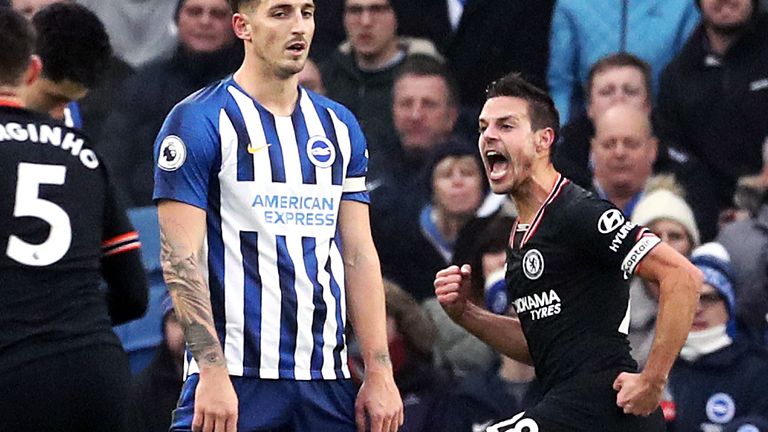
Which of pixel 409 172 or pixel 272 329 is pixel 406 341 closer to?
pixel 409 172

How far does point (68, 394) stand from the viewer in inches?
198

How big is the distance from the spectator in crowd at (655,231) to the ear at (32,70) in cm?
370

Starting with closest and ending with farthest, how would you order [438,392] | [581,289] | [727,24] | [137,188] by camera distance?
[581,289], [438,392], [727,24], [137,188]

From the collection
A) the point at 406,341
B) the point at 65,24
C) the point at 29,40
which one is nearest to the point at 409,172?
the point at 406,341

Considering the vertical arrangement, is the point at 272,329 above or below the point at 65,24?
below

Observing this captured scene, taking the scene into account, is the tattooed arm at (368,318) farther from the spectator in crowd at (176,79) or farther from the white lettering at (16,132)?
the spectator in crowd at (176,79)

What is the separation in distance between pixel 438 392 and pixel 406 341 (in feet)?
0.97

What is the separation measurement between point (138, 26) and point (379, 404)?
5.16m

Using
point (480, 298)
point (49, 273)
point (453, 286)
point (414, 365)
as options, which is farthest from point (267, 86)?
point (480, 298)

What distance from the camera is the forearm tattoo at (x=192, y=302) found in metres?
5.11

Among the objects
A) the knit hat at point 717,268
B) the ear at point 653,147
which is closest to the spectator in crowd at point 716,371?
the knit hat at point 717,268

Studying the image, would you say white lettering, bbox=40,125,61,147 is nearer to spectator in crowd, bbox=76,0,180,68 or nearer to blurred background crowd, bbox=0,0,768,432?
blurred background crowd, bbox=0,0,768,432

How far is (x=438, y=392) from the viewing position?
8008 millimetres

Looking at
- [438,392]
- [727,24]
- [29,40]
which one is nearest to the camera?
[29,40]
